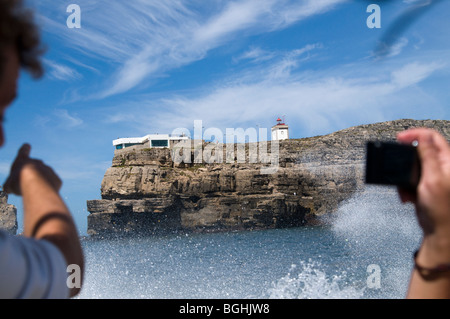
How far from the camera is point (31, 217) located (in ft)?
Answer: 4.24


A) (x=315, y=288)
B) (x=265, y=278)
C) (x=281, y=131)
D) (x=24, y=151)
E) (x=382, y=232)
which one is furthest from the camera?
(x=281, y=131)

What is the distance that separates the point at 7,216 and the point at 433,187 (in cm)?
7628

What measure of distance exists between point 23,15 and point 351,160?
70.2m

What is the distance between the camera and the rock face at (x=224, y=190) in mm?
64688

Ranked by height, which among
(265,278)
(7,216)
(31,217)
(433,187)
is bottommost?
(7,216)

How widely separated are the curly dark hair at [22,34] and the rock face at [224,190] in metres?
64.3

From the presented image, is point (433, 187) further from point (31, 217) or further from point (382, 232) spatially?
point (382, 232)

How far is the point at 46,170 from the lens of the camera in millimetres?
1391

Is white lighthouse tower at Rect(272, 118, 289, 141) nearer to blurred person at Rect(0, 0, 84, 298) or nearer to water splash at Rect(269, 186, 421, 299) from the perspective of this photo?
water splash at Rect(269, 186, 421, 299)

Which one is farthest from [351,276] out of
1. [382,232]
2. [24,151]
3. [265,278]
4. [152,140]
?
[152,140]

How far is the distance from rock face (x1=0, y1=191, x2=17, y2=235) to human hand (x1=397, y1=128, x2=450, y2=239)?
243ft

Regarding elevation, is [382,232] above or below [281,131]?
below
